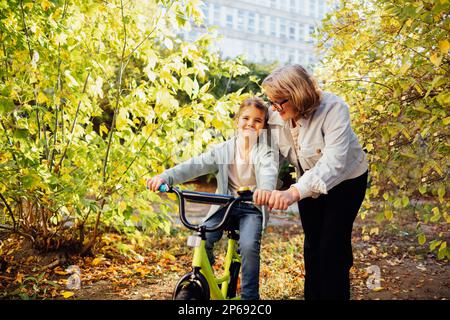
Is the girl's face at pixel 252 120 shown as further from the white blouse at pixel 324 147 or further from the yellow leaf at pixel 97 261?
the yellow leaf at pixel 97 261

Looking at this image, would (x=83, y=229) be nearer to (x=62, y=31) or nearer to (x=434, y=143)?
(x=62, y=31)

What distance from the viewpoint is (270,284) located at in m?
4.61

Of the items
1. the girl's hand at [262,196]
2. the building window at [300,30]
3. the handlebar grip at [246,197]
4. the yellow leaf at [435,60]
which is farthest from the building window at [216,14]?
the girl's hand at [262,196]

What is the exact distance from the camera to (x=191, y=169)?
308 centimetres

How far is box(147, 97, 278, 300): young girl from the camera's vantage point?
288cm

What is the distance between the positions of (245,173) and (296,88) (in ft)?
2.44

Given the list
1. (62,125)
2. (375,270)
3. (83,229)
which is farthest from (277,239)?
(62,125)

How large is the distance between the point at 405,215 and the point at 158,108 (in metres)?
6.45

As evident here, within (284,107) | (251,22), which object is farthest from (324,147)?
(251,22)

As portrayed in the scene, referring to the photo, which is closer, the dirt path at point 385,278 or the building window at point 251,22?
the dirt path at point 385,278

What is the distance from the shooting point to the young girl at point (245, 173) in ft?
9.44

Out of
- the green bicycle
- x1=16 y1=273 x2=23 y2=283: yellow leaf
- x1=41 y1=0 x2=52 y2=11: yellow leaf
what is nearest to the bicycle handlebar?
the green bicycle
